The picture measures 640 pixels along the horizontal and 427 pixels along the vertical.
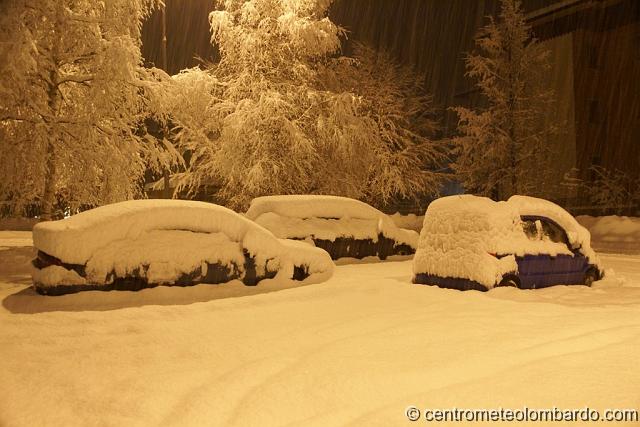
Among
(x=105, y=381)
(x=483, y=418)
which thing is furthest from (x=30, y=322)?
(x=483, y=418)

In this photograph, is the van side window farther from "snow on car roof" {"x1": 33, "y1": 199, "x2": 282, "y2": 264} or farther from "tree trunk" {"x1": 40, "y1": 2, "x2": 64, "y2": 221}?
"tree trunk" {"x1": 40, "y1": 2, "x2": 64, "y2": 221}

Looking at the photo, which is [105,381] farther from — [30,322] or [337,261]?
[337,261]

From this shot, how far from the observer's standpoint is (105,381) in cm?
515

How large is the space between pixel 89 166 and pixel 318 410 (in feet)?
37.1

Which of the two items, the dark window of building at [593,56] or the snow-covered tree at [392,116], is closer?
the snow-covered tree at [392,116]

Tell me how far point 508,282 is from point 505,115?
19.7 meters

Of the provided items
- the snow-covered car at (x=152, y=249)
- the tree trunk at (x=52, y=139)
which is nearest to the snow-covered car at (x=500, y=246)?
the snow-covered car at (x=152, y=249)

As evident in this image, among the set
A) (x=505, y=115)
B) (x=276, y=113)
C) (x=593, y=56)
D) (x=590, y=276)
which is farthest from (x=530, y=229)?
(x=593, y=56)

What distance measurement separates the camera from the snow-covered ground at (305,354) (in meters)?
4.44

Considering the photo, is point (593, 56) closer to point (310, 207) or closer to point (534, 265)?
point (310, 207)

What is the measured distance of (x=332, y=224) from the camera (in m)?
13.6

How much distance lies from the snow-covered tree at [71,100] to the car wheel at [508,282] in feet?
31.4

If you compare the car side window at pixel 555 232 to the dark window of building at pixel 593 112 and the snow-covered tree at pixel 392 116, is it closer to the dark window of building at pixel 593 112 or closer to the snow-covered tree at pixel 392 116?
the snow-covered tree at pixel 392 116

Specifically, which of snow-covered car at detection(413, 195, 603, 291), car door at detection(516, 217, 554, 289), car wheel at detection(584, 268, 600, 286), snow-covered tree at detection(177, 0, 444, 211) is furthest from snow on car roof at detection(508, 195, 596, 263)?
snow-covered tree at detection(177, 0, 444, 211)
